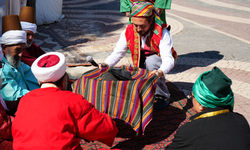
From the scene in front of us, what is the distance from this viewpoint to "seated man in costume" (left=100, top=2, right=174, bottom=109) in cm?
361

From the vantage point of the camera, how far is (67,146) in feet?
6.30

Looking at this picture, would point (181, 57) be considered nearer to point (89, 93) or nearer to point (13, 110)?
point (89, 93)

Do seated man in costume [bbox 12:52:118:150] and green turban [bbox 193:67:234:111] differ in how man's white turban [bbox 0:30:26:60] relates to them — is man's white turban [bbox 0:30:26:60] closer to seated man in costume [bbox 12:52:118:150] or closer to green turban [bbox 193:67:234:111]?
seated man in costume [bbox 12:52:118:150]

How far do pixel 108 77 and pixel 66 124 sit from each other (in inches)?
57.9

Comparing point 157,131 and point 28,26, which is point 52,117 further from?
point 28,26

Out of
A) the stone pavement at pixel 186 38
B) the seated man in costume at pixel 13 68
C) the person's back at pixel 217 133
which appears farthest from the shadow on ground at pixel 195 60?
the person's back at pixel 217 133

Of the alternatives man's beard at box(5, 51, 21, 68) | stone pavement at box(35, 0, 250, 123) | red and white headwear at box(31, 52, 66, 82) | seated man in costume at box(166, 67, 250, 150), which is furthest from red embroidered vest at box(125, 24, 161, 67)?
red and white headwear at box(31, 52, 66, 82)

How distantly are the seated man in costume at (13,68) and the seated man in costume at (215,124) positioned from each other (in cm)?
199

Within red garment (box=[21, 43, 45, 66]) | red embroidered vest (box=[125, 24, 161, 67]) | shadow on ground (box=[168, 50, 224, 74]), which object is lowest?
shadow on ground (box=[168, 50, 224, 74])

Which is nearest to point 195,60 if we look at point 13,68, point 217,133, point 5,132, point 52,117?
point 13,68

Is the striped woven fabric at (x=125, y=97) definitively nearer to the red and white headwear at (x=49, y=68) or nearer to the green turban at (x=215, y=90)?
the red and white headwear at (x=49, y=68)

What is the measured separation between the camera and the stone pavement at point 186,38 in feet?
18.4

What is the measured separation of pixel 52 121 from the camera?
1855 mm

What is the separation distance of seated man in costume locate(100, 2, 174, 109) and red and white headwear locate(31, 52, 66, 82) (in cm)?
150
